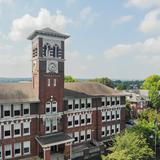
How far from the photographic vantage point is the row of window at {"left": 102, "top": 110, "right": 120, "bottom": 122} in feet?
131

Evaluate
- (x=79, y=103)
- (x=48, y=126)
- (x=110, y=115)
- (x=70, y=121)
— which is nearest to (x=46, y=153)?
A: (x=48, y=126)

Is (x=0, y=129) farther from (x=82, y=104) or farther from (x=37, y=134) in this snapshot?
(x=82, y=104)

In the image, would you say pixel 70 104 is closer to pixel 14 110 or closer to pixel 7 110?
pixel 14 110

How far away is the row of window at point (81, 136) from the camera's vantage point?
120 feet

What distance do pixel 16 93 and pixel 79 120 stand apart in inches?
465

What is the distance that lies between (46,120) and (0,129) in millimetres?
6826

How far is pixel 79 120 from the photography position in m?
36.7

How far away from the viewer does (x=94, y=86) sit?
41.8 metres

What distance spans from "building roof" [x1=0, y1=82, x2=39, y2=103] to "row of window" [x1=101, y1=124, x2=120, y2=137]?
15.3 meters

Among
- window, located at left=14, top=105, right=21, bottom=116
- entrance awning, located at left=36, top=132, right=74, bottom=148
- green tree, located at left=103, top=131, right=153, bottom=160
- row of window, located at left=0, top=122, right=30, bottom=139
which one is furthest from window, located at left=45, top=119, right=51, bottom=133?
Result: green tree, located at left=103, top=131, right=153, bottom=160

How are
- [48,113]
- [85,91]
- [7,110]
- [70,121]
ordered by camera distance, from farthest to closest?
[85,91]
[70,121]
[48,113]
[7,110]

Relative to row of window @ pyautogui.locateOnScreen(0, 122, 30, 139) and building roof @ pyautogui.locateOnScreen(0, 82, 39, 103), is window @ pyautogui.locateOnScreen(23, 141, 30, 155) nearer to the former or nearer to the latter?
row of window @ pyautogui.locateOnScreen(0, 122, 30, 139)

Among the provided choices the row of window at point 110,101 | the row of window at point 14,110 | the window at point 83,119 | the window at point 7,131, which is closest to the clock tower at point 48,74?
the row of window at point 14,110

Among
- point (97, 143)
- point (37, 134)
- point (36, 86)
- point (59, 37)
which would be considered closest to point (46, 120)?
point (37, 134)
